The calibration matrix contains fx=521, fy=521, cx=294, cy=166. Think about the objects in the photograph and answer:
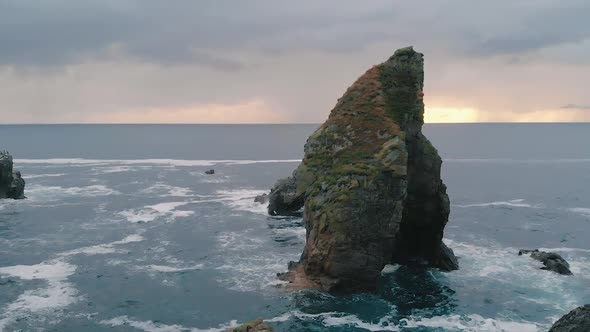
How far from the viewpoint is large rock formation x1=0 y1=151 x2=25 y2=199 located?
91750 millimetres

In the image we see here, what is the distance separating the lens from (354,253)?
45750 millimetres

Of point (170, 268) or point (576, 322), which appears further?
point (170, 268)

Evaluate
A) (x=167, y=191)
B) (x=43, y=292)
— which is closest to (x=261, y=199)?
(x=167, y=191)

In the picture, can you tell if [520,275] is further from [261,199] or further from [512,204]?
[261,199]

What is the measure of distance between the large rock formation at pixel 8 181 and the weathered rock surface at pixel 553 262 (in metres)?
84.8

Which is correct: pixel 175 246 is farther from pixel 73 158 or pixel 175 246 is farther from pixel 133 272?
pixel 73 158

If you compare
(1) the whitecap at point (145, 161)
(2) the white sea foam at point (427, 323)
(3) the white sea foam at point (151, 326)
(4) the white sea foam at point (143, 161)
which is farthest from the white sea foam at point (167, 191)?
(2) the white sea foam at point (427, 323)

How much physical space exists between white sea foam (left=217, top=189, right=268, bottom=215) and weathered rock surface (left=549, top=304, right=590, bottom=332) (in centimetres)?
5987

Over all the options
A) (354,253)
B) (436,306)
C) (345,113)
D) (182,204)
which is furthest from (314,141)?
(182,204)

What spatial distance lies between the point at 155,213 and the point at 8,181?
31759 mm

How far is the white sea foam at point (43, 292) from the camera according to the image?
43.0 metres

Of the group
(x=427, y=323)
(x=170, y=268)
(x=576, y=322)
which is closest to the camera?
(x=576, y=322)

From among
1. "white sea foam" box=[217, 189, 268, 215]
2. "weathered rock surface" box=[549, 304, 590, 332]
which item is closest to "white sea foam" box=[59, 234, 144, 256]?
"white sea foam" box=[217, 189, 268, 215]

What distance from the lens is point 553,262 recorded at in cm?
5412
